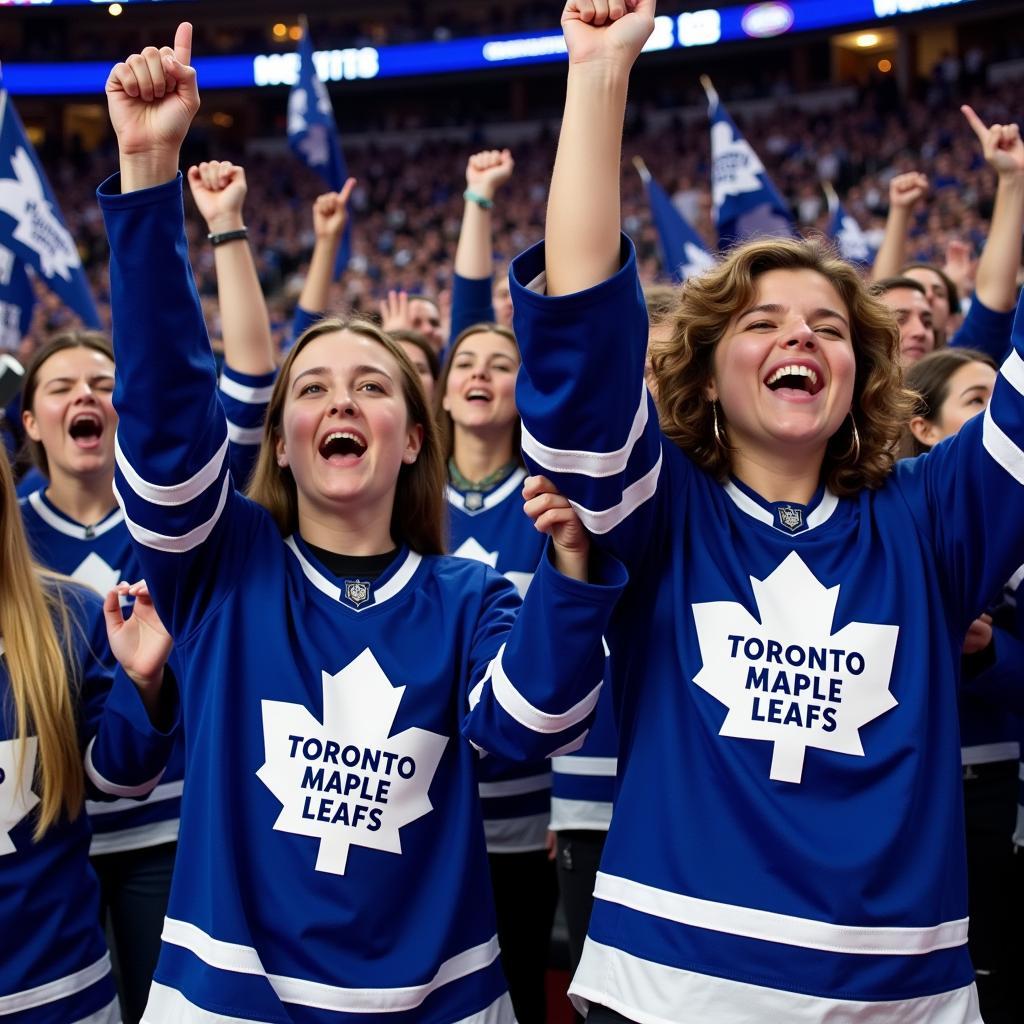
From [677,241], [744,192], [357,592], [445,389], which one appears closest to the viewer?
[357,592]

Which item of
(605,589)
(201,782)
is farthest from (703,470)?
(201,782)

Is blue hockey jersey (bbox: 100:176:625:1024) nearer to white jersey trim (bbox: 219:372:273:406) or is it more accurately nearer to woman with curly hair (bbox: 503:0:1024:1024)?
woman with curly hair (bbox: 503:0:1024:1024)

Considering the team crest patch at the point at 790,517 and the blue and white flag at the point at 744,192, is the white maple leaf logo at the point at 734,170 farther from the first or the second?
the team crest patch at the point at 790,517

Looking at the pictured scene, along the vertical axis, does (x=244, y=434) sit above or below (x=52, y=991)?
above

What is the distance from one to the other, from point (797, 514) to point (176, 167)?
96 cm

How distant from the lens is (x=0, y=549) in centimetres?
218

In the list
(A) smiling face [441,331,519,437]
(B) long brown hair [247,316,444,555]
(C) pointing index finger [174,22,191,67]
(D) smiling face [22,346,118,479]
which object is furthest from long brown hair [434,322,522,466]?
(C) pointing index finger [174,22,191,67]

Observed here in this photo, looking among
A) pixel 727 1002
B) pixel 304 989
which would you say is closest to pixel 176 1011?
pixel 304 989

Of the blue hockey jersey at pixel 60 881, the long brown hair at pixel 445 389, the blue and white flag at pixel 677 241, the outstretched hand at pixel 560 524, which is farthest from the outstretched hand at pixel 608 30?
the blue and white flag at pixel 677 241

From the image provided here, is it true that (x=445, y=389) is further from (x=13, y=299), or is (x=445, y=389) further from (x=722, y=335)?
(x=13, y=299)

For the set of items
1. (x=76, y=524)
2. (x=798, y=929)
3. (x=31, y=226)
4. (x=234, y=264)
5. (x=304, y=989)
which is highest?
(x=31, y=226)

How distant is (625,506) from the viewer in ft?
5.21

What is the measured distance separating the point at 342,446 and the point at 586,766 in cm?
101

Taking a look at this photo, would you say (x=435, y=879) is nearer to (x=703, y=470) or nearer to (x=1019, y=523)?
(x=703, y=470)
